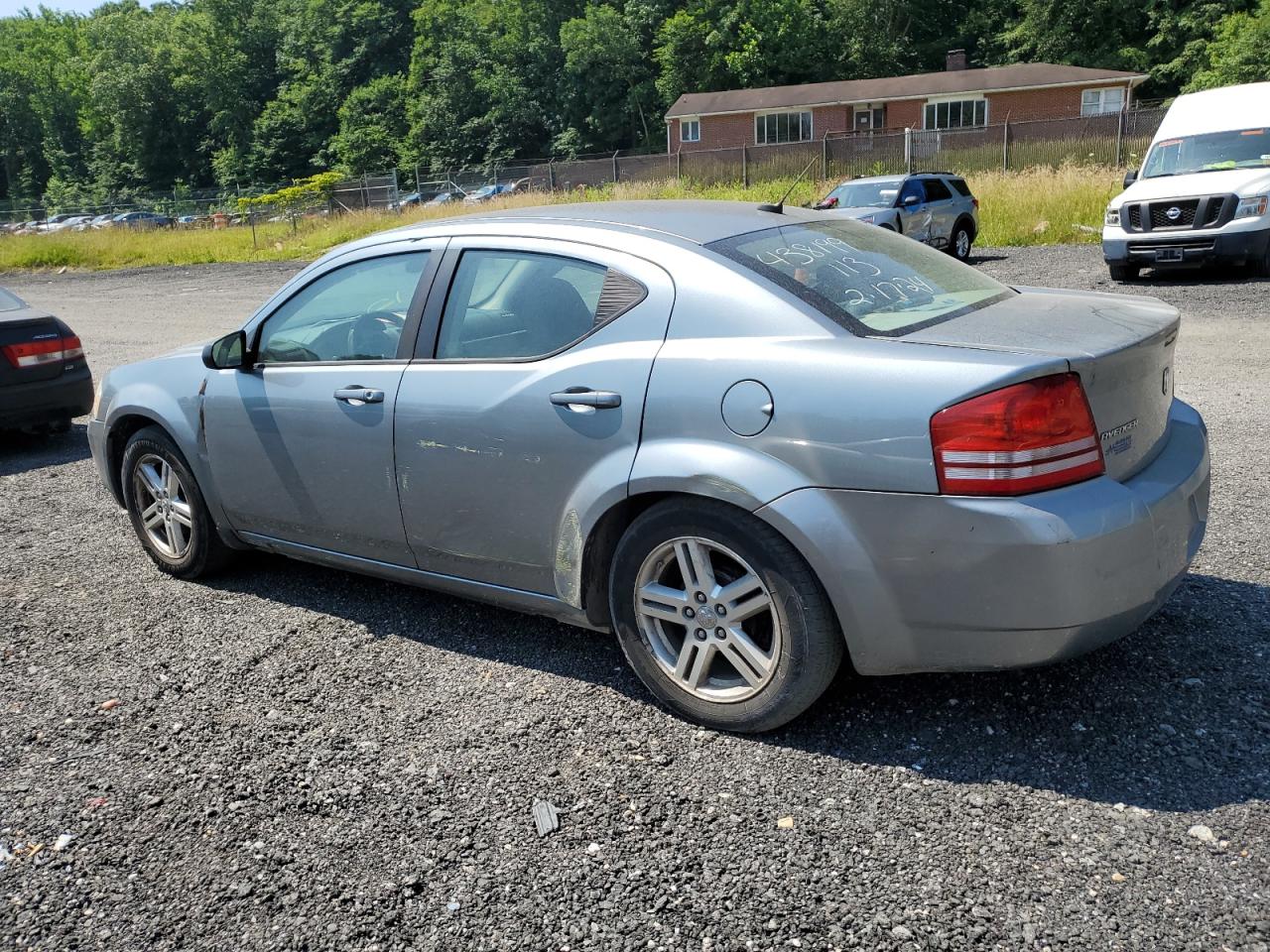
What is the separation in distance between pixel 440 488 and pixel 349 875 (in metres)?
1.46

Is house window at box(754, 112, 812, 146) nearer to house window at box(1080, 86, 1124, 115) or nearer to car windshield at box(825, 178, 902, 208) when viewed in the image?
house window at box(1080, 86, 1124, 115)

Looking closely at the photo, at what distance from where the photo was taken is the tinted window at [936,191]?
18484 millimetres

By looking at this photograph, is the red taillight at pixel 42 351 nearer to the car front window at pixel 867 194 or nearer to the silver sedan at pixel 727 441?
the silver sedan at pixel 727 441

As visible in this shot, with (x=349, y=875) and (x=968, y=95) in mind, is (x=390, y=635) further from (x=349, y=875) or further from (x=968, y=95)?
(x=968, y=95)

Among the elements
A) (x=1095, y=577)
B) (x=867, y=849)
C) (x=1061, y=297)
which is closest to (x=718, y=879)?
(x=867, y=849)

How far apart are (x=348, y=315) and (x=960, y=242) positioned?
16.8m

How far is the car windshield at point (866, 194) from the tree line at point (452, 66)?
3680 centimetres

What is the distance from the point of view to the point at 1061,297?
3965 mm

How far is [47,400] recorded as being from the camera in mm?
8383

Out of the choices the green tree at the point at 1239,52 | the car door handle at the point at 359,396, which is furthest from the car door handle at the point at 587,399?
the green tree at the point at 1239,52

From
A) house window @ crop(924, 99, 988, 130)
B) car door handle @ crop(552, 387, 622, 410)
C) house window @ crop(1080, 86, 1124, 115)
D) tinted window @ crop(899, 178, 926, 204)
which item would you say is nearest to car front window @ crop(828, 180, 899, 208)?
tinted window @ crop(899, 178, 926, 204)

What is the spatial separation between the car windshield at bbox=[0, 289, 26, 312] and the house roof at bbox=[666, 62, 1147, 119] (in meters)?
52.9

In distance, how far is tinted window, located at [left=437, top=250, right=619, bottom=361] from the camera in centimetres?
368

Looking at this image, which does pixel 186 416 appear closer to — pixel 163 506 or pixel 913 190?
pixel 163 506
